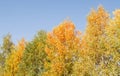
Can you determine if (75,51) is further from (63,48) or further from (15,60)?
(15,60)

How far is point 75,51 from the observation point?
126 feet

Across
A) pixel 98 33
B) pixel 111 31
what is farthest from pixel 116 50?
pixel 98 33

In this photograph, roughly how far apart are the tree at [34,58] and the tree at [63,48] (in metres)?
5.79

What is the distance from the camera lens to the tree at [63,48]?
40125 millimetres

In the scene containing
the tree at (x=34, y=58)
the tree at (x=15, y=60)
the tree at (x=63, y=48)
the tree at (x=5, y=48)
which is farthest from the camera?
the tree at (x=5, y=48)

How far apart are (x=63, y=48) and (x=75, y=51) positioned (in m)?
2.29

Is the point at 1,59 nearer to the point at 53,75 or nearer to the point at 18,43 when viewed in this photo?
the point at 18,43

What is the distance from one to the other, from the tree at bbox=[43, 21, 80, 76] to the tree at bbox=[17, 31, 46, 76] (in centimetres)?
579

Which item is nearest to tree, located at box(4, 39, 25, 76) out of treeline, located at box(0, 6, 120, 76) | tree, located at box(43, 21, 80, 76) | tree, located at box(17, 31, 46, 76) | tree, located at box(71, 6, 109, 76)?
treeline, located at box(0, 6, 120, 76)

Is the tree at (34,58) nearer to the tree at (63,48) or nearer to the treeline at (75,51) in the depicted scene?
the treeline at (75,51)

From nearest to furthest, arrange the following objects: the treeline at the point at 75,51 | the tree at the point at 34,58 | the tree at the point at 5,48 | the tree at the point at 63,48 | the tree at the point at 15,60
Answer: the treeline at the point at 75,51 → the tree at the point at 63,48 → the tree at the point at 34,58 → the tree at the point at 15,60 → the tree at the point at 5,48

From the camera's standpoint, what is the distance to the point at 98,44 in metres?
33.2

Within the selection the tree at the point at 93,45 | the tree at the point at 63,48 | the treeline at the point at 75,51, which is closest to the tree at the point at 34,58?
the treeline at the point at 75,51

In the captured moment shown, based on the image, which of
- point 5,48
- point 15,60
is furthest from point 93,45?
point 5,48
